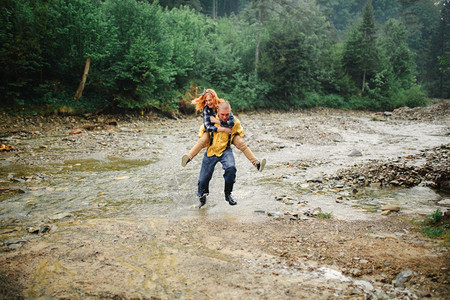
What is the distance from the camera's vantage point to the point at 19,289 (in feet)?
10.0

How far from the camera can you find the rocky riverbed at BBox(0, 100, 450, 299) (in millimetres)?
3232

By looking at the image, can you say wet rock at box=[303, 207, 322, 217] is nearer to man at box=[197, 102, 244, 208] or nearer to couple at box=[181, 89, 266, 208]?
couple at box=[181, 89, 266, 208]

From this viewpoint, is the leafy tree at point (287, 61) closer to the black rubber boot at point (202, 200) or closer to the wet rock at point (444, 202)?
the wet rock at point (444, 202)

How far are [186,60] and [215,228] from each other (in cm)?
2192

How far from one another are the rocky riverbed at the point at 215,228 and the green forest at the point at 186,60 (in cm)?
441

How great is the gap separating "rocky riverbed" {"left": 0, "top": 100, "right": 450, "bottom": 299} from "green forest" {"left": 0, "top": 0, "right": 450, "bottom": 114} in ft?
14.5

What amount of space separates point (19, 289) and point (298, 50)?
3337 cm

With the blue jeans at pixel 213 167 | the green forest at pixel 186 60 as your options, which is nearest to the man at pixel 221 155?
the blue jeans at pixel 213 167

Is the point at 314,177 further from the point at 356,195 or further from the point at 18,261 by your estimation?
the point at 18,261

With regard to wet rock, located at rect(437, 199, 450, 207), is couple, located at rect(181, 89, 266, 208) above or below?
above

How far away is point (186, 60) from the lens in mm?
24781

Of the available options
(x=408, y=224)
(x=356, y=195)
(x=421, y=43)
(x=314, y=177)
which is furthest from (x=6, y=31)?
(x=421, y=43)

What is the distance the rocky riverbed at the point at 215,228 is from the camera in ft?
10.6

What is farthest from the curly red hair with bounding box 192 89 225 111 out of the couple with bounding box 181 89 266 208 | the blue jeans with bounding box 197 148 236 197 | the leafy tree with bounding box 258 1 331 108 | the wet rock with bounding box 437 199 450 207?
the leafy tree with bounding box 258 1 331 108
